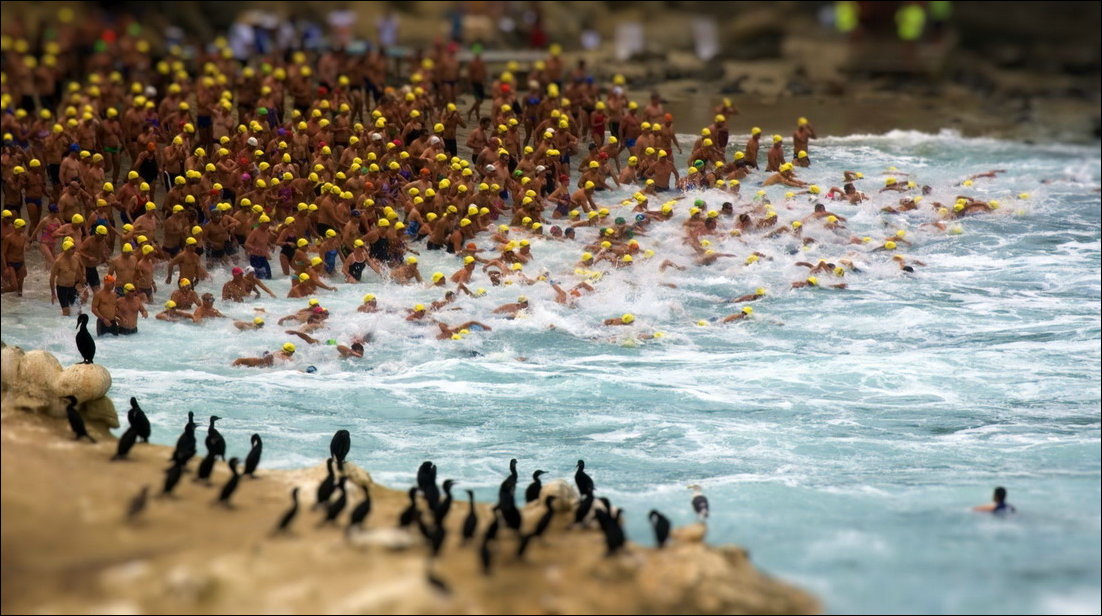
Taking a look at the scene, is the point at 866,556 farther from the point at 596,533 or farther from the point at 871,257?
the point at 871,257

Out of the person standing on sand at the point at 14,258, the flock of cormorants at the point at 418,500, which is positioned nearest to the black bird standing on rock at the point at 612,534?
the flock of cormorants at the point at 418,500

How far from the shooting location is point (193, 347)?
1214 centimetres

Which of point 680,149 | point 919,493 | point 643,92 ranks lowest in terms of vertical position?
point 919,493

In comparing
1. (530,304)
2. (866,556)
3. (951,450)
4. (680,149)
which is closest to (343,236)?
(530,304)

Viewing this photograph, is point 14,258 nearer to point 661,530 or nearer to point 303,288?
point 303,288

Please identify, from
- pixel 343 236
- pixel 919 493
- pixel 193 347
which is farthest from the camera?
pixel 343 236

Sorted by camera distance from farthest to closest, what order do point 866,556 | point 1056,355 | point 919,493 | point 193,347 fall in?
point 1056,355, point 193,347, point 919,493, point 866,556

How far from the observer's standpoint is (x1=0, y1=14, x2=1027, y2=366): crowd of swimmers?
13.3 metres

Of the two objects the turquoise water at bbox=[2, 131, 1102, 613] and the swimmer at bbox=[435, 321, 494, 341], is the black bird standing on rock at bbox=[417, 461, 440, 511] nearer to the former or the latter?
the turquoise water at bbox=[2, 131, 1102, 613]

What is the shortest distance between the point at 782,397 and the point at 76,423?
5138mm

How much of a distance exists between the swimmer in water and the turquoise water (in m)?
0.10

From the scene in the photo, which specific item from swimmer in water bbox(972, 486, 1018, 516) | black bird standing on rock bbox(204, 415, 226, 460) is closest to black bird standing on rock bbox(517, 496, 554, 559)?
black bird standing on rock bbox(204, 415, 226, 460)

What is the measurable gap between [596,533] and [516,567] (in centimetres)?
64

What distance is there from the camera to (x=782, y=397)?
1180cm
